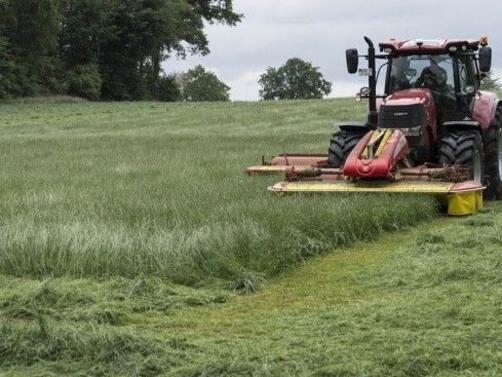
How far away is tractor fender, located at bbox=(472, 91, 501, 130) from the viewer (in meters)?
11.3

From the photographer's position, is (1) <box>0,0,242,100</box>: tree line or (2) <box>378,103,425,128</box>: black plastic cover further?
(1) <box>0,0,242,100</box>: tree line

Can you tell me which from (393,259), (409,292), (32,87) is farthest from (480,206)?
(32,87)

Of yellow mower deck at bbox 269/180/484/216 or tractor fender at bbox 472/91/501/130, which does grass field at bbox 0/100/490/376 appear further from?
tractor fender at bbox 472/91/501/130

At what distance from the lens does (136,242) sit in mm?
6660

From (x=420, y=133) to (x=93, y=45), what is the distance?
50.7 meters

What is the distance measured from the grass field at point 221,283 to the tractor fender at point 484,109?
220 cm

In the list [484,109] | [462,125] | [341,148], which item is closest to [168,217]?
[341,148]

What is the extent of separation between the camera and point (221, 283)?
617 centimetres

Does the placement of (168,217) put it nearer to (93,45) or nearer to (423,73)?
(423,73)

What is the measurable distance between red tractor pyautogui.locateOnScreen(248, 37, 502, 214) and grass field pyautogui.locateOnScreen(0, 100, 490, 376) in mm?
560

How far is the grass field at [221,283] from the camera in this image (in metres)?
4.48

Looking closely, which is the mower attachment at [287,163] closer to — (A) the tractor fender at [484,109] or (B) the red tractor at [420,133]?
(B) the red tractor at [420,133]

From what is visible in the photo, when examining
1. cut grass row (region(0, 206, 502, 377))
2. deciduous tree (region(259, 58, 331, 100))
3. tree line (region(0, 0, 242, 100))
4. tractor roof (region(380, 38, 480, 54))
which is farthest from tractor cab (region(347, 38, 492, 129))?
deciduous tree (region(259, 58, 331, 100))

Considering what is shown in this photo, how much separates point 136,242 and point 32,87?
156ft
